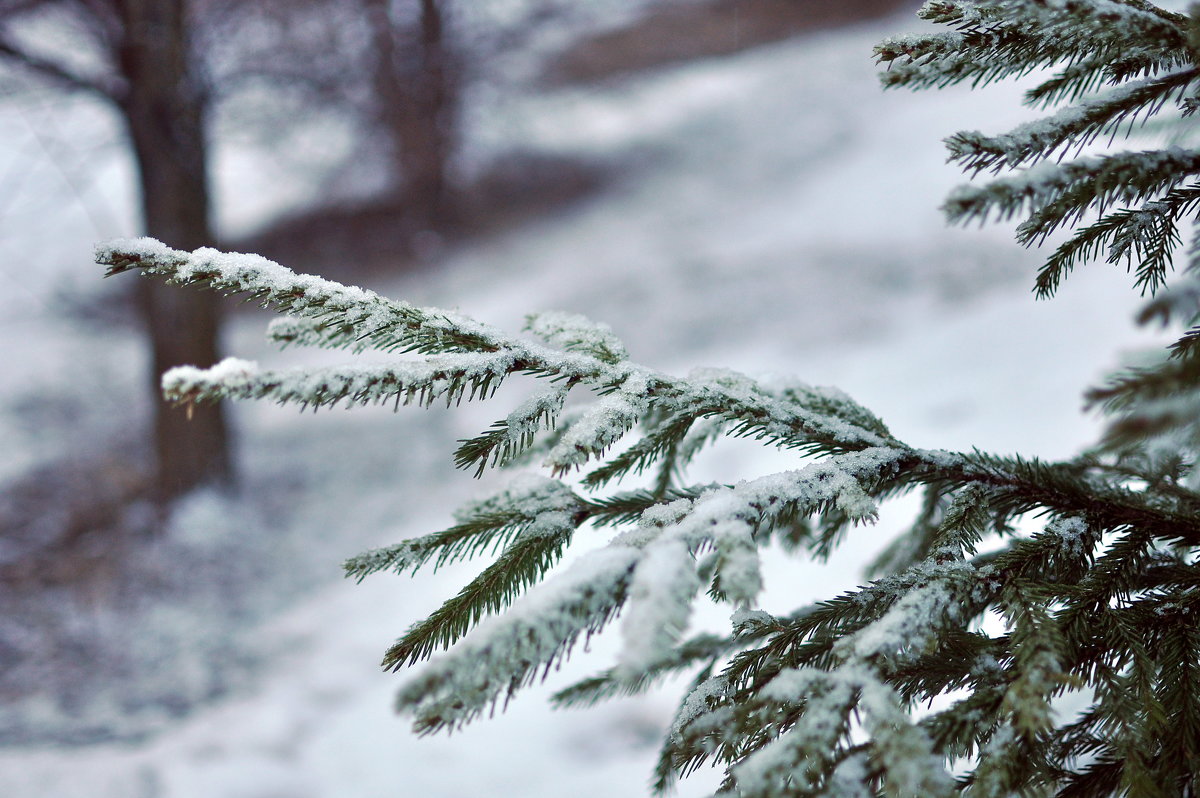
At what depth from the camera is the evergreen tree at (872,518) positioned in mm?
829

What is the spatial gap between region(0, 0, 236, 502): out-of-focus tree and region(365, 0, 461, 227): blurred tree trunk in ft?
9.56

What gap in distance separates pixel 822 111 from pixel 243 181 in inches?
322

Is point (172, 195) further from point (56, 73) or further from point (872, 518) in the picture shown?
point (872, 518)

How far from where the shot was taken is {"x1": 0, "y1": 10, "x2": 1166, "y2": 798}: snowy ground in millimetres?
3949

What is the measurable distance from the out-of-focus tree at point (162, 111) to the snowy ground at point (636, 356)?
2.04ft

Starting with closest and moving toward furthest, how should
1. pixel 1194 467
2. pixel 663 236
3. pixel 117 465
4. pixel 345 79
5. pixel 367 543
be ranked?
1. pixel 1194 467
2. pixel 367 543
3. pixel 117 465
4. pixel 345 79
5. pixel 663 236

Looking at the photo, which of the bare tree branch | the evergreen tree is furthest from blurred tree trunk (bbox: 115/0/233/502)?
the evergreen tree

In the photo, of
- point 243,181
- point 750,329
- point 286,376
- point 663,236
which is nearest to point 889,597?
point 286,376

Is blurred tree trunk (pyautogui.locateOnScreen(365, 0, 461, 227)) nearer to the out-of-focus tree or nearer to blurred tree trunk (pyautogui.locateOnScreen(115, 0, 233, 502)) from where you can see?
the out-of-focus tree

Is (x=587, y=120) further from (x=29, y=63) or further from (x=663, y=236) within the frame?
(x=29, y=63)

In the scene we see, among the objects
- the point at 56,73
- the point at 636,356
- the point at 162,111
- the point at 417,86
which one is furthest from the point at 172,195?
the point at 417,86

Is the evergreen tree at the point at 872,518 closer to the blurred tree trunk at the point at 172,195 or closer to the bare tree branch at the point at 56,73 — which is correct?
the blurred tree trunk at the point at 172,195

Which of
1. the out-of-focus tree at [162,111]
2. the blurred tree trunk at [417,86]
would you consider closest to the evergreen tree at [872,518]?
the out-of-focus tree at [162,111]

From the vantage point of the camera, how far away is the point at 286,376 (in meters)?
0.95
